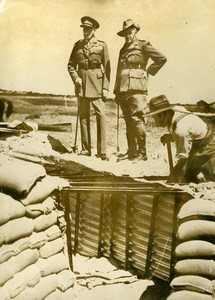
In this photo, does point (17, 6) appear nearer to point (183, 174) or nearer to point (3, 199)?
point (3, 199)

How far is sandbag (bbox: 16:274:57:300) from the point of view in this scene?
3312 mm

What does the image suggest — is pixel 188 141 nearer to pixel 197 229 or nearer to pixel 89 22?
pixel 197 229

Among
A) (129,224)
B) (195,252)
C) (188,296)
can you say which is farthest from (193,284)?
(129,224)

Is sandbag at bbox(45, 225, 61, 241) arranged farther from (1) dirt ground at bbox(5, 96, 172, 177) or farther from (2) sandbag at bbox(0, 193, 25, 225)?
(1) dirt ground at bbox(5, 96, 172, 177)

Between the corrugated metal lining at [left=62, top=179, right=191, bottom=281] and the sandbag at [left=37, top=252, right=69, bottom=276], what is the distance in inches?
22.9

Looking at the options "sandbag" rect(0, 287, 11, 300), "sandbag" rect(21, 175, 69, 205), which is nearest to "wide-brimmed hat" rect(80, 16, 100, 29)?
"sandbag" rect(21, 175, 69, 205)

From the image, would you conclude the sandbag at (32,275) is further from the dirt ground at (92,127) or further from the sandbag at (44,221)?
the dirt ground at (92,127)

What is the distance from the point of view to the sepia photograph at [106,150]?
11.5 feet

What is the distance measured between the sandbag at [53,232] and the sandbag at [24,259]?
237 mm

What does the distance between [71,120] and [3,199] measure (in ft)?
9.15

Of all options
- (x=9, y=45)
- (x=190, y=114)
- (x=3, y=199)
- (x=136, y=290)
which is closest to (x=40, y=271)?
(x=3, y=199)

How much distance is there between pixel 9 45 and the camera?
475 cm

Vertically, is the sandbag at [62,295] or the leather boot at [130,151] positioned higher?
the leather boot at [130,151]

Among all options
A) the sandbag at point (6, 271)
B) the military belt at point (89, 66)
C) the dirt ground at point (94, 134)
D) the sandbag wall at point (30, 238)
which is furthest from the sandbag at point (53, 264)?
the military belt at point (89, 66)
